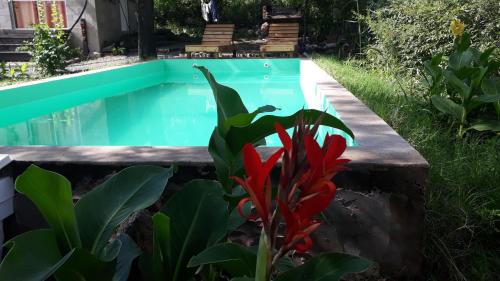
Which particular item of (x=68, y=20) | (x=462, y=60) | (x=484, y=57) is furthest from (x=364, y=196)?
(x=68, y=20)

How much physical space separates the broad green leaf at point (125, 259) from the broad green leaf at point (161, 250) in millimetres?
72

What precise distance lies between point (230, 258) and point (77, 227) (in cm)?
46

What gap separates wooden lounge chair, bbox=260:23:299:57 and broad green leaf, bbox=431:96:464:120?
7.97 m

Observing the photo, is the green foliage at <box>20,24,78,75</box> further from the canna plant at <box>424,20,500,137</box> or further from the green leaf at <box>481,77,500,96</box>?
the green leaf at <box>481,77,500,96</box>

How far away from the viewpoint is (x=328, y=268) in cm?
106

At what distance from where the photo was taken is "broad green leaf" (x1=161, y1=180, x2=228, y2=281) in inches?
53.7

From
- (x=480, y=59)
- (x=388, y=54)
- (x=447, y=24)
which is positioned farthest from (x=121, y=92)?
(x=480, y=59)

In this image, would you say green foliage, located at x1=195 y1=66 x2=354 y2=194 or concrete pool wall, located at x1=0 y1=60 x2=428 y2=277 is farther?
concrete pool wall, located at x1=0 y1=60 x2=428 y2=277

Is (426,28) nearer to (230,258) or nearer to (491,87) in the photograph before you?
(491,87)

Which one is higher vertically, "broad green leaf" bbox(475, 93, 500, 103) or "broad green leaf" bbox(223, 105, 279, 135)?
"broad green leaf" bbox(223, 105, 279, 135)

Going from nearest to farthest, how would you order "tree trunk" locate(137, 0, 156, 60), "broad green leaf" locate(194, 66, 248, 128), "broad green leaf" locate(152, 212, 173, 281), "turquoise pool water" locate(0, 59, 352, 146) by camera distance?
"broad green leaf" locate(152, 212, 173, 281) < "broad green leaf" locate(194, 66, 248, 128) < "turquoise pool water" locate(0, 59, 352, 146) < "tree trunk" locate(137, 0, 156, 60)

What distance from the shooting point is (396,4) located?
23.8 ft

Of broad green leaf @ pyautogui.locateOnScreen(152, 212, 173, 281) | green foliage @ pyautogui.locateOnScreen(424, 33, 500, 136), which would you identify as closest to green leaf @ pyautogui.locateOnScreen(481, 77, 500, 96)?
green foliage @ pyautogui.locateOnScreen(424, 33, 500, 136)

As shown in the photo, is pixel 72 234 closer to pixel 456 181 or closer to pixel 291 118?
pixel 291 118
